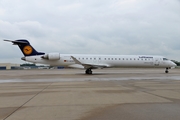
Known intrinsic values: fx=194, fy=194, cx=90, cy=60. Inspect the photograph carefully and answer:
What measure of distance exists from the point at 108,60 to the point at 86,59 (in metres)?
3.23

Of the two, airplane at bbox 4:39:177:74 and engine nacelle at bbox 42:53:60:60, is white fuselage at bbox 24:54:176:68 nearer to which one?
airplane at bbox 4:39:177:74

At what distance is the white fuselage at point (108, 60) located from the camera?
91.3ft

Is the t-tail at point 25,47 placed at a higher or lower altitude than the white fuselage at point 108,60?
higher

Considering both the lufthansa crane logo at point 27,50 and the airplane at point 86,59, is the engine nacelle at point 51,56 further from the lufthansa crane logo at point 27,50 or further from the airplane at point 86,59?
the lufthansa crane logo at point 27,50

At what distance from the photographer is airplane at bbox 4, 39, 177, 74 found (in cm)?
2732

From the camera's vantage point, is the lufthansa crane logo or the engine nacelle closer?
the engine nacelle

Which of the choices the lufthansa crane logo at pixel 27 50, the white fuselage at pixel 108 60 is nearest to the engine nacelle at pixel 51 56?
the white fuselage at pixel 108 60

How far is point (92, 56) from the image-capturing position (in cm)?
2839

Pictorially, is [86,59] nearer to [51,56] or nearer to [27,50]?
[51,56]

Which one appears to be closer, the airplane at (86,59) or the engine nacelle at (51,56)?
the engine nacelle at (51,56)

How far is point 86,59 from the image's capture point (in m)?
28.2

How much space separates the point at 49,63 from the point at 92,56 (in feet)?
20.8

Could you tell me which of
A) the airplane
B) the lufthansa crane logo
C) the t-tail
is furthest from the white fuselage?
the lufthansa crane logo

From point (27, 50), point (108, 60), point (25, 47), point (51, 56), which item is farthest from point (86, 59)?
point (25, 47)
